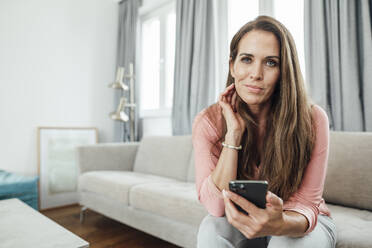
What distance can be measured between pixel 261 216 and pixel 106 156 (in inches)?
73.2

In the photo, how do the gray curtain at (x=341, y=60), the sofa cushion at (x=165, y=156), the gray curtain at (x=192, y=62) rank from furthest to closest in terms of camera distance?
the gray curtain at (x=192, y=62) → the sofa cushion at (x=165, y=156) → the gray curtain at (x=341, y=60)

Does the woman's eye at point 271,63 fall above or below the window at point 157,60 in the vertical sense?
below

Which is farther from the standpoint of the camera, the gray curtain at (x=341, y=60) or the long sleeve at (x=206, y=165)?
the gray curtain at (x=341, y=60)

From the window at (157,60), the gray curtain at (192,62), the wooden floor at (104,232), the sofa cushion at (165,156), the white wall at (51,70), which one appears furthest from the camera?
the window at (157,60)

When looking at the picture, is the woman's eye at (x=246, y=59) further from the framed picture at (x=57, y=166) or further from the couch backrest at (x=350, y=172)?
the framed picture at (x=57, y=166)

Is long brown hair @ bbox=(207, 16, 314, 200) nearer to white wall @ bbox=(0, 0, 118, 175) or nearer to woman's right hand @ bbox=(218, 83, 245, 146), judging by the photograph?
woman's right hand @ bbox=(218, 83, 245, 146)

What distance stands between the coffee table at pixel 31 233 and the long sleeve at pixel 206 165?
42cm

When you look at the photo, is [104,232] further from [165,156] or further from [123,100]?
[123,100]

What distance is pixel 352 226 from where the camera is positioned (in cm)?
95

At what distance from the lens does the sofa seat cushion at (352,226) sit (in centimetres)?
83

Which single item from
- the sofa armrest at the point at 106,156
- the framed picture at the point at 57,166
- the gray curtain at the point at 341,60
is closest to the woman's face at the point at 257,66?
the gray curtain at the point at 341,60

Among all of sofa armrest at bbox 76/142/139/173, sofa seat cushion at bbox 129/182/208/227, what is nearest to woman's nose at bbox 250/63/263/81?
sofa seat cushion at bbox 129/182/208/227

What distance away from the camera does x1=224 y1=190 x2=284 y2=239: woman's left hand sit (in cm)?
62

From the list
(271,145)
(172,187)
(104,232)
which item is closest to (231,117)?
(271,145)
